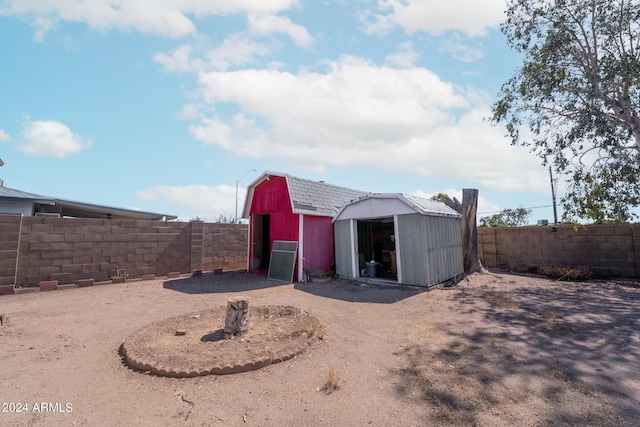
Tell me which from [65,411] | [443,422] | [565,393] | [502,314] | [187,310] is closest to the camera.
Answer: [443,422]

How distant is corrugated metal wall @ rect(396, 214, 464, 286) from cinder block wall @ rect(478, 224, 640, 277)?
4.94m

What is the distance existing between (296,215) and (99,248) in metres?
6.74

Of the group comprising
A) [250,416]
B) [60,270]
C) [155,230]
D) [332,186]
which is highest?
[332,186]

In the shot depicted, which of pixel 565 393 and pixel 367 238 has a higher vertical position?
pixel 367 238

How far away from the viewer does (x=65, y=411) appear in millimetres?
3268

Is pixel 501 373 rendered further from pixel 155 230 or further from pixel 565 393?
pixel 155 230

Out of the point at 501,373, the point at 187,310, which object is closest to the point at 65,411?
the point at 187,310

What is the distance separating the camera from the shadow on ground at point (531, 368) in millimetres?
3162

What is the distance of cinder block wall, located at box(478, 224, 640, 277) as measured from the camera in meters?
10.7

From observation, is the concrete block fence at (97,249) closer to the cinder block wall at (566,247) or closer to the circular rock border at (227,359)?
the circular rock border at (227,359)

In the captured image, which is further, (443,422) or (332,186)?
(332,186)

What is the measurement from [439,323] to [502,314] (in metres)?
1.66

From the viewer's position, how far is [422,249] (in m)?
9.27

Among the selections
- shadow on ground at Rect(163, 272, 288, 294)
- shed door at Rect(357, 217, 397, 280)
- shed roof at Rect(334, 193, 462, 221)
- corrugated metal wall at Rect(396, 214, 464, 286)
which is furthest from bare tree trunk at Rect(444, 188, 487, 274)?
shadow on ground at Rect(163, 272, 288, 294)
